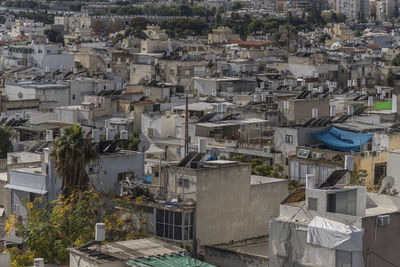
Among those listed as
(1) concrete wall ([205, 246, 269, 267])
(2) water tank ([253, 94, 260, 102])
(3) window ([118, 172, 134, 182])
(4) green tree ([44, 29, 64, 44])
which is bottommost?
(4) green tree ([44, 29, 64, 44])

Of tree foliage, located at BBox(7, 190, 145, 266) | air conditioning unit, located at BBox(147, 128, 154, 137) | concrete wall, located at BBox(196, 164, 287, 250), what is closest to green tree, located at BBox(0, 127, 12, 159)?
air conditioning unit, located at BBox(147, 128, 154, 137)

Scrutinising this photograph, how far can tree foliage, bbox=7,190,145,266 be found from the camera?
74.7ft

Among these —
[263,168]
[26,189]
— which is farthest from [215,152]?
[26,189]

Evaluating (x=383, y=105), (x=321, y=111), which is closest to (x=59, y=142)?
→ (x=321, y=111)

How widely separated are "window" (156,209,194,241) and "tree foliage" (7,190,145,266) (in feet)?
1.34

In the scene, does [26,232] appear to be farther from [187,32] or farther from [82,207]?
[187,32]

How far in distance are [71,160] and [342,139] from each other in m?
11.7

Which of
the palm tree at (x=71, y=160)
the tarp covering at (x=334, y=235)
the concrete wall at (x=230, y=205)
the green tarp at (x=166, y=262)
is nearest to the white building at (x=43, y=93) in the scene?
the palm tree at (x=71, y=160)

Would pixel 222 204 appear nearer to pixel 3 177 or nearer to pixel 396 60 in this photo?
pixel 3 177

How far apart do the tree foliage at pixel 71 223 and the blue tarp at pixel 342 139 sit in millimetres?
10606

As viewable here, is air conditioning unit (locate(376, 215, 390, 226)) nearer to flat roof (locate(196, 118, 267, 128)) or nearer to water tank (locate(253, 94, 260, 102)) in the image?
flat roof (locate(196, 118, 267, 128))

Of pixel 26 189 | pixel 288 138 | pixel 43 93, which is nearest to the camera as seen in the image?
pixel 26 189

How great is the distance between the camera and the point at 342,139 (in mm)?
35000

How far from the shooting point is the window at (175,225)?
23.5m
